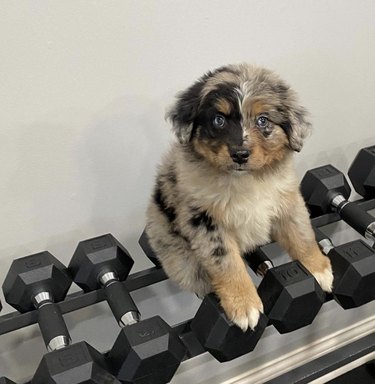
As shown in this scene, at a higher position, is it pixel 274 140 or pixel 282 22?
pixel 282 22

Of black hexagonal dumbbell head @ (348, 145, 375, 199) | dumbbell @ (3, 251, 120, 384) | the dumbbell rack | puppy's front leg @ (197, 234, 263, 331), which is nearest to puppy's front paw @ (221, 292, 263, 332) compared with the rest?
puppy's front leg @ (197, 234, 263, 331)

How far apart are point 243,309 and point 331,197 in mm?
419

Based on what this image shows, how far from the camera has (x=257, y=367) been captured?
161 centimetres

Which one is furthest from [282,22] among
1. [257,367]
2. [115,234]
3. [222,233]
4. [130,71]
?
[257,367]

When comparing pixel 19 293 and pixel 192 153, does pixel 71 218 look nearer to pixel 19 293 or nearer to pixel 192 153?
pixel 19 293

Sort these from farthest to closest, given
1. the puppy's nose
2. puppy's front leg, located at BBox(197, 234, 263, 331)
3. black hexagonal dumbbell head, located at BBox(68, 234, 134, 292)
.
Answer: black hexagonal dumbbell head, located at BBox(68, 234, 134, 292), puppy's front leg, located at BBox(197, 234, 263, 331), the puppy's nose

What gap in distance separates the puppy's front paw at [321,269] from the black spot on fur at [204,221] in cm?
23

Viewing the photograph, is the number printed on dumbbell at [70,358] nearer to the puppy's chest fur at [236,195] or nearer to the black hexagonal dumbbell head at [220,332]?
the black hexagonal dumbbell head at [220,332]

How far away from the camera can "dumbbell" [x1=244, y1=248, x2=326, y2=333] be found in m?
0.97

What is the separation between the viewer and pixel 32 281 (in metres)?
1.04

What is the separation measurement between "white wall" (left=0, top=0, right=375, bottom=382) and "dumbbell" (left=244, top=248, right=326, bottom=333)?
382mm

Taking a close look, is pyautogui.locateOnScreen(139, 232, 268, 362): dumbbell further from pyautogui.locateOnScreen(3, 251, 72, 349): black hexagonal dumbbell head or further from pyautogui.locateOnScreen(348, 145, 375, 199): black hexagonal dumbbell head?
pyautogui.locateOnScreen(348, 145, 375, 199): black hexagonal dumbbell head

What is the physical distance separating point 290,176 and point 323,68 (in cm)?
39

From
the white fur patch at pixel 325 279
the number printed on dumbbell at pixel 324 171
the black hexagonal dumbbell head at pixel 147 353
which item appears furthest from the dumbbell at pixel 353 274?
the black hexagonal dumbbell head at pixel 147 353
